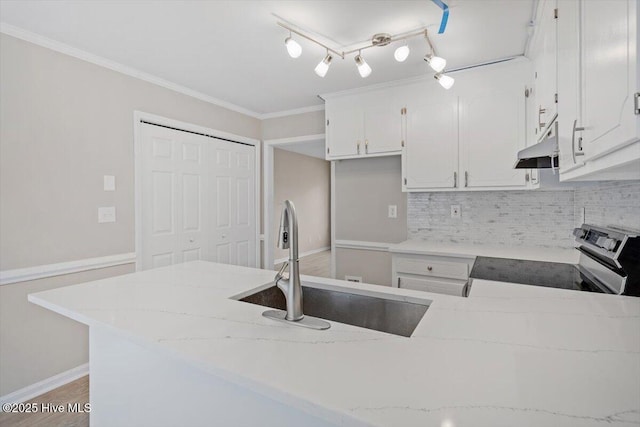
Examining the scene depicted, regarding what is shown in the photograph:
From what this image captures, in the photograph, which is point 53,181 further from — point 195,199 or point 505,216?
point 505,216

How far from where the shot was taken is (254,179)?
4.11 metres

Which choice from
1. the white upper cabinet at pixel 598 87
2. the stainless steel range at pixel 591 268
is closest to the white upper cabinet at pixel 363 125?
the stainless steel range at pixel 591 268

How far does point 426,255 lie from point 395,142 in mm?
1077

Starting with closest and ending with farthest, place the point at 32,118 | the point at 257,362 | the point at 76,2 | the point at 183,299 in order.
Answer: the point at 257,362 < the point at 183,299 < the point at 76,2 < the point at 32,118

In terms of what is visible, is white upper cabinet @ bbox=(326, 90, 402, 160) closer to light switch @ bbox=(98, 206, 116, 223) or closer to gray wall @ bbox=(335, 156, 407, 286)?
gray wall @ bbox=(335, 156, 407, 286)

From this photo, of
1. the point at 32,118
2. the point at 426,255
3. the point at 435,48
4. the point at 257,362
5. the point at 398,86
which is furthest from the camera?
the point at 398,86

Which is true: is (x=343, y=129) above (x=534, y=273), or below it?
above

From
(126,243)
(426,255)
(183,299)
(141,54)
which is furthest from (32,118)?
(426,255)

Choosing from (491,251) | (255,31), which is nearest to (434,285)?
(491,251)

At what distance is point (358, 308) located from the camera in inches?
55.5

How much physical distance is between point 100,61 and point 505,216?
3.52m

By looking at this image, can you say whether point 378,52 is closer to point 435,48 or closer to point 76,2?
point 435,48

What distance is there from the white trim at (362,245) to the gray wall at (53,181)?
202 cm

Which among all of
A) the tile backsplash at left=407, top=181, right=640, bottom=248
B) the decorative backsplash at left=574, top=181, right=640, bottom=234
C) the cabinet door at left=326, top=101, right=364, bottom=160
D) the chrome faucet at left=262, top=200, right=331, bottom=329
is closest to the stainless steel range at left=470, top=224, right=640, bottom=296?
the decorative backsplash at left=574, top=181, right=640, bottom=234
